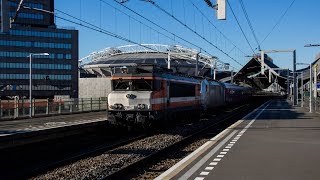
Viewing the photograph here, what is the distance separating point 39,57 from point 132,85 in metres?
111

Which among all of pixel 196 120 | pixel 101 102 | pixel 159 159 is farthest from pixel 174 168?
pixel 101 102

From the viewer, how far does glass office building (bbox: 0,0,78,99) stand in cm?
12669

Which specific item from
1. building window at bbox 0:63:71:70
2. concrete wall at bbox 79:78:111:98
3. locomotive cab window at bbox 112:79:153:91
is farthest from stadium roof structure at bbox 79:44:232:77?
locomotive cab window at bbox 112:79:153:91

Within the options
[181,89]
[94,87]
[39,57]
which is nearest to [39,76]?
[39,57]

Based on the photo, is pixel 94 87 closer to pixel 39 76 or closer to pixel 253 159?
pixel 253 159

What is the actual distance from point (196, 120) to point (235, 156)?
2066cm

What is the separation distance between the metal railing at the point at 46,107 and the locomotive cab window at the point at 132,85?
12.1 metres

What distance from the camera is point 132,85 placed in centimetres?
2458

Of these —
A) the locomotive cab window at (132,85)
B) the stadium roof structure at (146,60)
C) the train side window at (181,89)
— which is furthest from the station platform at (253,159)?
the stadium roof structure at (146,60)

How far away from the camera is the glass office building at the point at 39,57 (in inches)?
4988

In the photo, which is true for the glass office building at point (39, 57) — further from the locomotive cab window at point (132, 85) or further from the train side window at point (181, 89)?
the locomotive cab window at point (132, 85)

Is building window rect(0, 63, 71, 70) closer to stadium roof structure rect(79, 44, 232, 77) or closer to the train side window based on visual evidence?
stadium roof structure rect(79, 44, 232, 77)

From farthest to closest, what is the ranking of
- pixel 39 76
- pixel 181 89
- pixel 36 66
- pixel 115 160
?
pixel 39 76 < pixel 36 66 < pixel 181 89 < pixel 115 160

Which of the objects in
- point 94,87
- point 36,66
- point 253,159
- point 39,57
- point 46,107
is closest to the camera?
point 253,159
